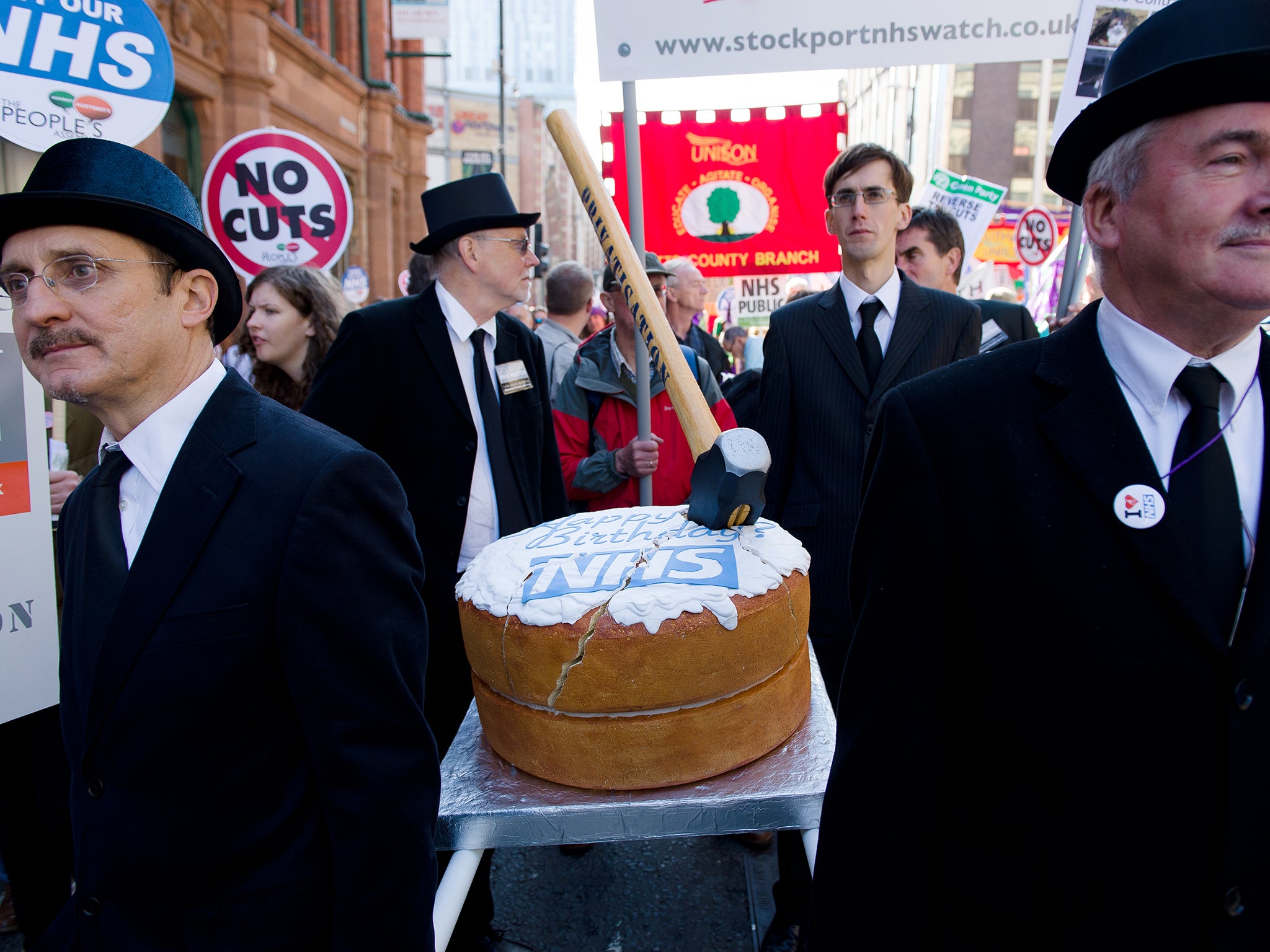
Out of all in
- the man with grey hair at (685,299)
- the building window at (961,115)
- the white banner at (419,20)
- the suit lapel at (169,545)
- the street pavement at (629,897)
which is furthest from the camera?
the building window at (961,115)

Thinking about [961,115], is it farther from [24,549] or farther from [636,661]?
[636,661]

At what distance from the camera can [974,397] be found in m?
1.26

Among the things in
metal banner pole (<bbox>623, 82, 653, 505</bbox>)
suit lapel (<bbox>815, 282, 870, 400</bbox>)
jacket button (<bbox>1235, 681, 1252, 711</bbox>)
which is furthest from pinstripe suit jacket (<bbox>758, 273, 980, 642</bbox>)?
jacket button (<bbox>1235, 681, 1252, 711</bbox>)

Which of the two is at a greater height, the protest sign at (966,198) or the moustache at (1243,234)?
the protest sign at (966,198)

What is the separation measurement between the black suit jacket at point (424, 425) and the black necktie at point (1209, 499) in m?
2.13

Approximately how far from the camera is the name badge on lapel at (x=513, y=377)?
3.08 meters

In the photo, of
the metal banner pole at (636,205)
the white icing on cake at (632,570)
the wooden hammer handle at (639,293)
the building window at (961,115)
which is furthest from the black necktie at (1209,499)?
the building window at (961,115)

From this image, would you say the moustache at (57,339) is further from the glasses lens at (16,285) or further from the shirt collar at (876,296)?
the shirt collar at (876,296)

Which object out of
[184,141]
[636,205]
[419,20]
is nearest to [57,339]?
[636,205]

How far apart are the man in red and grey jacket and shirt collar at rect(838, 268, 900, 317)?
0.70m

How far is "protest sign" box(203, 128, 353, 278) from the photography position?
5.02 m

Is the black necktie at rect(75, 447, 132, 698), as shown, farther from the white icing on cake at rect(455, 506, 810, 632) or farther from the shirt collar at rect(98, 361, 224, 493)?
the white icing on cake at rect(455, 506, 810, 632)

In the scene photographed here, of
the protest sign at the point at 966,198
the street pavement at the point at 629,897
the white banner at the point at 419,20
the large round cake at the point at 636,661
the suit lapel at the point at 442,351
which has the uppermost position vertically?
the white banner at the point at 419,20

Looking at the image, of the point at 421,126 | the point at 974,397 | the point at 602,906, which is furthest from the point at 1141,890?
the point at 421,126
